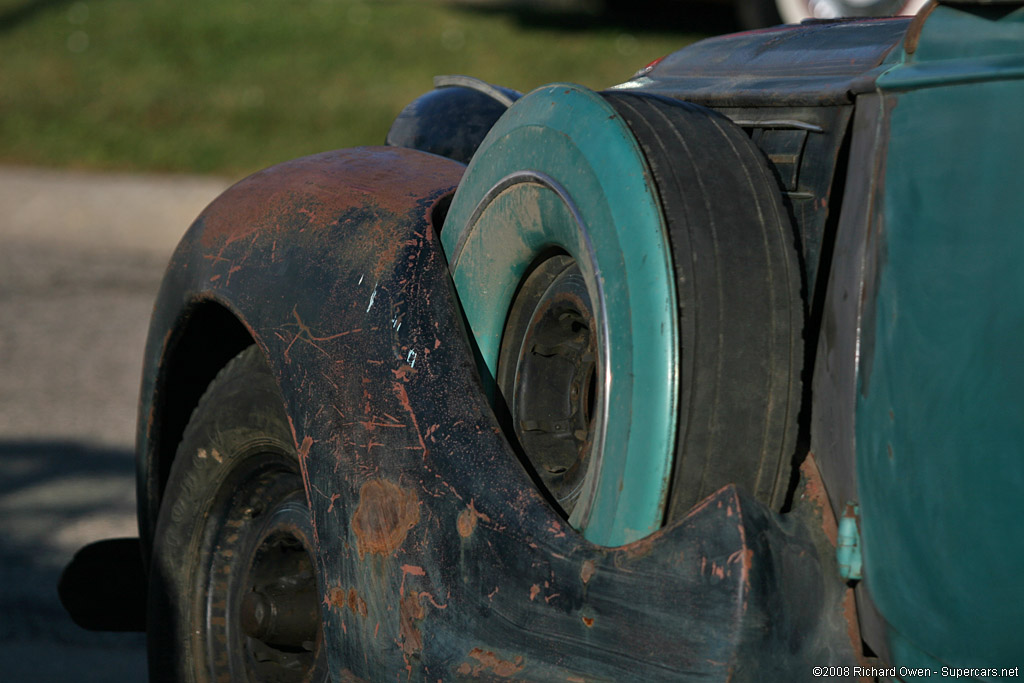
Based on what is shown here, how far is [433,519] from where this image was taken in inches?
66.7

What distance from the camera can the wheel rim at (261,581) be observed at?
2.14 meters

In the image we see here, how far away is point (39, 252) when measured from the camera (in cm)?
806

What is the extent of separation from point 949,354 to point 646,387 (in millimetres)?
Answer: 372

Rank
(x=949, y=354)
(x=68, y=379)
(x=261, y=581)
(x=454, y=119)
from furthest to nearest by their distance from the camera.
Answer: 1. (x=68, y=379)
2. (x=454, y=119)
3. (x=261, y=581)
4. (x=949, y=354)

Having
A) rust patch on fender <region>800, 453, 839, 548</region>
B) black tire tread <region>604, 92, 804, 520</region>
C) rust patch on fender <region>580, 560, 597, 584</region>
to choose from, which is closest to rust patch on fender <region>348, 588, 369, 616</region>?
rust patch on fender <region>580, 560, 597, 584</region>

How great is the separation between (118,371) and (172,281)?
3709 millimetres

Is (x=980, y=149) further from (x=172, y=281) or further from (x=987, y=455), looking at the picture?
(x=172, y=281)

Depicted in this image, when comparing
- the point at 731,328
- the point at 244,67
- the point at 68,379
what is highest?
the point at 244,67

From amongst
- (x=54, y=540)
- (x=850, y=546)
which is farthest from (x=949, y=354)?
(x=54, y=540)

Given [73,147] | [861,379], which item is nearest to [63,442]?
[861,379]

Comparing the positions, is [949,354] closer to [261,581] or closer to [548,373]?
[548,373]

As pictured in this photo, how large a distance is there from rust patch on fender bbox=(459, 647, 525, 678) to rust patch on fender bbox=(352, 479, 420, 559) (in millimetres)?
202

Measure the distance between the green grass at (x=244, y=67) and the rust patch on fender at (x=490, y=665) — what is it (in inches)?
333

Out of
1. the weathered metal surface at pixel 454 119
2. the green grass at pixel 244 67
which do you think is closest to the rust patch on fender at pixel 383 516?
the weathered metal surface at pixel 454 119
